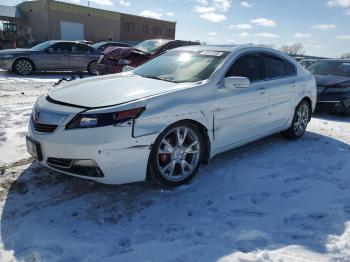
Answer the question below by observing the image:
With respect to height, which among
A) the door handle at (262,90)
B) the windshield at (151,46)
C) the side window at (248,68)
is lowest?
the door handle at (262,90)

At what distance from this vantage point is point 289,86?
566 centimetres

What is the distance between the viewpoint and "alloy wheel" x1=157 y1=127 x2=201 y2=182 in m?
3.86

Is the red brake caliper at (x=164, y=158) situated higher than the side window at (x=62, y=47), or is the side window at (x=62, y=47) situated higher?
the side window at (x=62, y=47)

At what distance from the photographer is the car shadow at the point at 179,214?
2.92 meters

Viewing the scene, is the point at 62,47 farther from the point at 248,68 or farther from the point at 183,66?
the point at 248,68

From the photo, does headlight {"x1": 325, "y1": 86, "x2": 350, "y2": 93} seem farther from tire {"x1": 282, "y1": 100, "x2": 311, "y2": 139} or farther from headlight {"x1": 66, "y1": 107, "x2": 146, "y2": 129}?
headlight {"x1": 66, "y1": 107, "x2": 146, "y2": 129}

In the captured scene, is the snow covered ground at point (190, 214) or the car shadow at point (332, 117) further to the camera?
the car shadow at point (332, 117)

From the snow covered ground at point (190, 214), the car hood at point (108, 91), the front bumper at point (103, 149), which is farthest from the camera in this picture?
the car hood at point (108, 91)

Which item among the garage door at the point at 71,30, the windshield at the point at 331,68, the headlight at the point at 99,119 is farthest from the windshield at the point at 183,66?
the garage door at the point at 71,30

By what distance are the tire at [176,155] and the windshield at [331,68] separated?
6.65 m

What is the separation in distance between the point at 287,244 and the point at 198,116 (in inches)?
63.2

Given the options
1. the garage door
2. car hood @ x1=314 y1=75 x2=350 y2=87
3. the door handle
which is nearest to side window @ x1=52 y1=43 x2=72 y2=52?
car hood @ x1=314 y1=75 x2=350 y2=87

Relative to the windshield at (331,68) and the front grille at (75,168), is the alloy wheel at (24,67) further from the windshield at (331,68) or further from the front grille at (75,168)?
the front grille at (75,168)

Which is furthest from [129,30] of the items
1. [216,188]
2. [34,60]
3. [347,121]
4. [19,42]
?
[216,188]
